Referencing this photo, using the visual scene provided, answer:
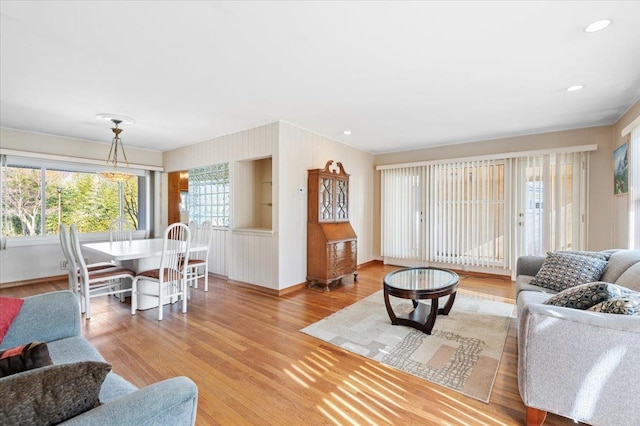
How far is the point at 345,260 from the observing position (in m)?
4.72

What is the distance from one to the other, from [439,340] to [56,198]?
636 cm

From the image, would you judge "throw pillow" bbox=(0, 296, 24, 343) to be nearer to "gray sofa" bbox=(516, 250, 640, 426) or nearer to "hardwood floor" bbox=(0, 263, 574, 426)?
"hardwood floor" bbox=(0, 263, 574, 426)

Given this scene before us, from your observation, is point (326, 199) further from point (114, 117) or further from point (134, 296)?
point (114, 117)

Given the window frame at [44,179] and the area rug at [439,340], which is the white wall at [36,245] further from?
the area rug at [439,340]

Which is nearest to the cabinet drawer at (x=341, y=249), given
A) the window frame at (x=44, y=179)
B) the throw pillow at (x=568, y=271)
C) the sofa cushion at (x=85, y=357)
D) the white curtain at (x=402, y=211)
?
the white curtain at (x=402, y=211)

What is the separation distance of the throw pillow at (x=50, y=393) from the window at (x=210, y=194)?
4152 millimetres

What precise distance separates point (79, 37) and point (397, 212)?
5.40 meters

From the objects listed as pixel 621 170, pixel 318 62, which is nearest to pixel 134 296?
pixel 318 62

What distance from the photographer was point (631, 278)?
2092 millimetres

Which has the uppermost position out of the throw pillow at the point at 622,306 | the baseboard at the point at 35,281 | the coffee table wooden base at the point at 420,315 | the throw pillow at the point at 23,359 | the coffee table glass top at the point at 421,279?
the throw pillow at the point at 23,359

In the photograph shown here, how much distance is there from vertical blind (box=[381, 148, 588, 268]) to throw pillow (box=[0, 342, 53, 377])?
223 inches

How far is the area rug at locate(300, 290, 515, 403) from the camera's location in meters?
2.16

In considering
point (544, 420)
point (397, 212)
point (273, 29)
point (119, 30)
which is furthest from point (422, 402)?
point (397, 212)

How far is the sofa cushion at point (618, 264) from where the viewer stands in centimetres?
233
